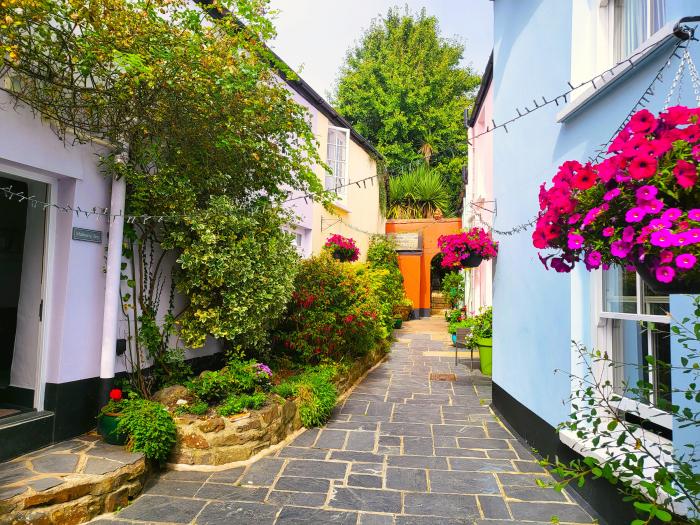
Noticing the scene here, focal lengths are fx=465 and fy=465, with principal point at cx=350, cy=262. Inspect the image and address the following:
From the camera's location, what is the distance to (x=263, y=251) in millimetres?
5402

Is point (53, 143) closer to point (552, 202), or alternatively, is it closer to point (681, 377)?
point (552, 202)

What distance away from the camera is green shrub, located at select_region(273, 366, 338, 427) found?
212 inches

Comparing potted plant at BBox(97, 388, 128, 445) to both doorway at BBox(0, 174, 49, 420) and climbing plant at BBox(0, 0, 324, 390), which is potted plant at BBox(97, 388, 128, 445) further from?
climbing plant at BBox(0, 0, 324, 390)

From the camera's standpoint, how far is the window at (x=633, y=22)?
9.63ft

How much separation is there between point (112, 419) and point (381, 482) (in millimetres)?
2390

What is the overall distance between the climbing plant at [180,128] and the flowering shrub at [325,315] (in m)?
1.00

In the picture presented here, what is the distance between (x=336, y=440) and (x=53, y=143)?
13.0 feet

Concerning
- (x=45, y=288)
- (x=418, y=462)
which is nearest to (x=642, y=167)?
(x=418, y=462)

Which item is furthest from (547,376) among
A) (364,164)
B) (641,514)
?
(364,164)

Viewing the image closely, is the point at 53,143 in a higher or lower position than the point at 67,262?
higher

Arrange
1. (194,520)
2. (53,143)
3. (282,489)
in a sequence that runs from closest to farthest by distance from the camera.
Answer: (194,520)
(282,489)
(53,143)

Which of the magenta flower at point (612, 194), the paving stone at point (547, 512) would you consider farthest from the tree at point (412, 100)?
the magenta flower at point (612, 194)

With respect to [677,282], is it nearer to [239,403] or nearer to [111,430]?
[239,403]

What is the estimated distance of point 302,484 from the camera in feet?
12.7
